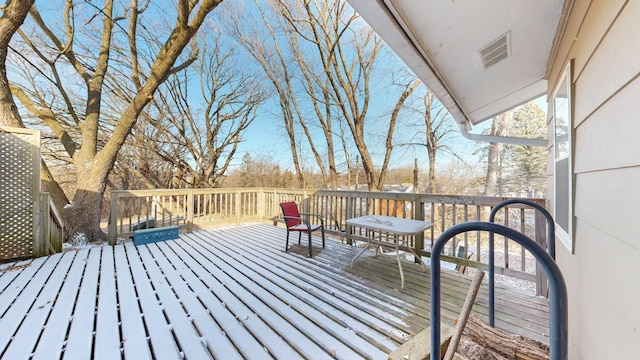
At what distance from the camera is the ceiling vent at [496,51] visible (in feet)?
6.46

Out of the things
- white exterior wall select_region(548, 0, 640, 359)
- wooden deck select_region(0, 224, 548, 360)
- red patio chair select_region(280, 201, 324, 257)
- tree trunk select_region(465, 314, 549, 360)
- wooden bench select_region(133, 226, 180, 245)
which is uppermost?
white exterior wall select_region(548, 0, 640, 359)

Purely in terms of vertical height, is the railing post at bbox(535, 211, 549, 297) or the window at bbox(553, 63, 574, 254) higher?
the window at bbox(553, 63, 574, 254)

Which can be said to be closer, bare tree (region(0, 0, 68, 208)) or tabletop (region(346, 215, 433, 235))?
tabletop (region(346, 215, 433, 235))

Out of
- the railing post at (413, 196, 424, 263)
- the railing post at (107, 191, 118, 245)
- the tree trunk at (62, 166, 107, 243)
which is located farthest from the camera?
the tree trunk at (62, 166, 107, 243)

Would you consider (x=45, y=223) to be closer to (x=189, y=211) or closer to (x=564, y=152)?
(x=189, y=211)

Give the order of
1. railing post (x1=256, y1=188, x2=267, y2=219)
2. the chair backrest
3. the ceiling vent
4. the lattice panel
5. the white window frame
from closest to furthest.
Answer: the white window frame
the ceiling vent
the lattice panel
the chair backrest
railing post (x1=256, y1=188, x2=267, y2=219)

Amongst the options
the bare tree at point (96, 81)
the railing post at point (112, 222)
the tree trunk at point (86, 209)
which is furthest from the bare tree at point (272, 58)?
the railing post at point (112, 222)

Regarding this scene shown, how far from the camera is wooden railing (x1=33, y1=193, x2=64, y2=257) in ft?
12.1

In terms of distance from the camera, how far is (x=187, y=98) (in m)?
10.2

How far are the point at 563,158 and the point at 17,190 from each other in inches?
257

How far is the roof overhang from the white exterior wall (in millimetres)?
422

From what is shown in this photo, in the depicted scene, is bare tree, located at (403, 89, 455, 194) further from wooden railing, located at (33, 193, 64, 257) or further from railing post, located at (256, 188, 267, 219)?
wooden railing, located at (33, 193, 64, 257)

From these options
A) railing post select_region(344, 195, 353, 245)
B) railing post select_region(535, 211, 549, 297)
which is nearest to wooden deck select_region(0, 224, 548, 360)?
railing post select_region(535, 211, 549, 297)

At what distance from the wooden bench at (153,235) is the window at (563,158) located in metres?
5.71
